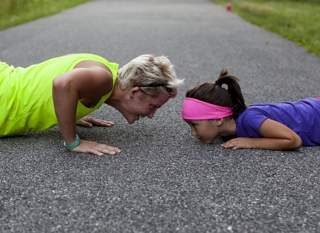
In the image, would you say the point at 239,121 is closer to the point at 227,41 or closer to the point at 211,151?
the point at 211,151

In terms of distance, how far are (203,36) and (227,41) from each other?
0.94 m

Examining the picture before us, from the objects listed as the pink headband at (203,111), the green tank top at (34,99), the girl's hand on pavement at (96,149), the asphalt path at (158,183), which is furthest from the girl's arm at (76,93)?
the pink headband at (203,111)

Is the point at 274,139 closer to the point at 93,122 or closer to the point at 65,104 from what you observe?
the point at 65,104

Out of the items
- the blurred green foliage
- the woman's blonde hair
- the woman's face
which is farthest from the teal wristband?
the blurred green foliage

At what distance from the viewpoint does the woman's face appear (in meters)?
3.55

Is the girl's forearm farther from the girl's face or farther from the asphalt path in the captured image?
the girl's face

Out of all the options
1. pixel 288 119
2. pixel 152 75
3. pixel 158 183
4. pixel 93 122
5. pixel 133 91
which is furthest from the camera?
pixel 93 122

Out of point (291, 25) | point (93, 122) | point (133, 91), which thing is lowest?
point (291, 25)

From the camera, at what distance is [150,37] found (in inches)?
430

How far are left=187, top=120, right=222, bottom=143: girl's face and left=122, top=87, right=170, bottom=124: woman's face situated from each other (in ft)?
0.85

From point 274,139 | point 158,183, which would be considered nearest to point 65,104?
point 158,183

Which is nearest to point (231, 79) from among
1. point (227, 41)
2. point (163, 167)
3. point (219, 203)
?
point (163, 167)

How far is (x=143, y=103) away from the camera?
359cm

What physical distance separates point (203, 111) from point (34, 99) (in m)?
1.16
